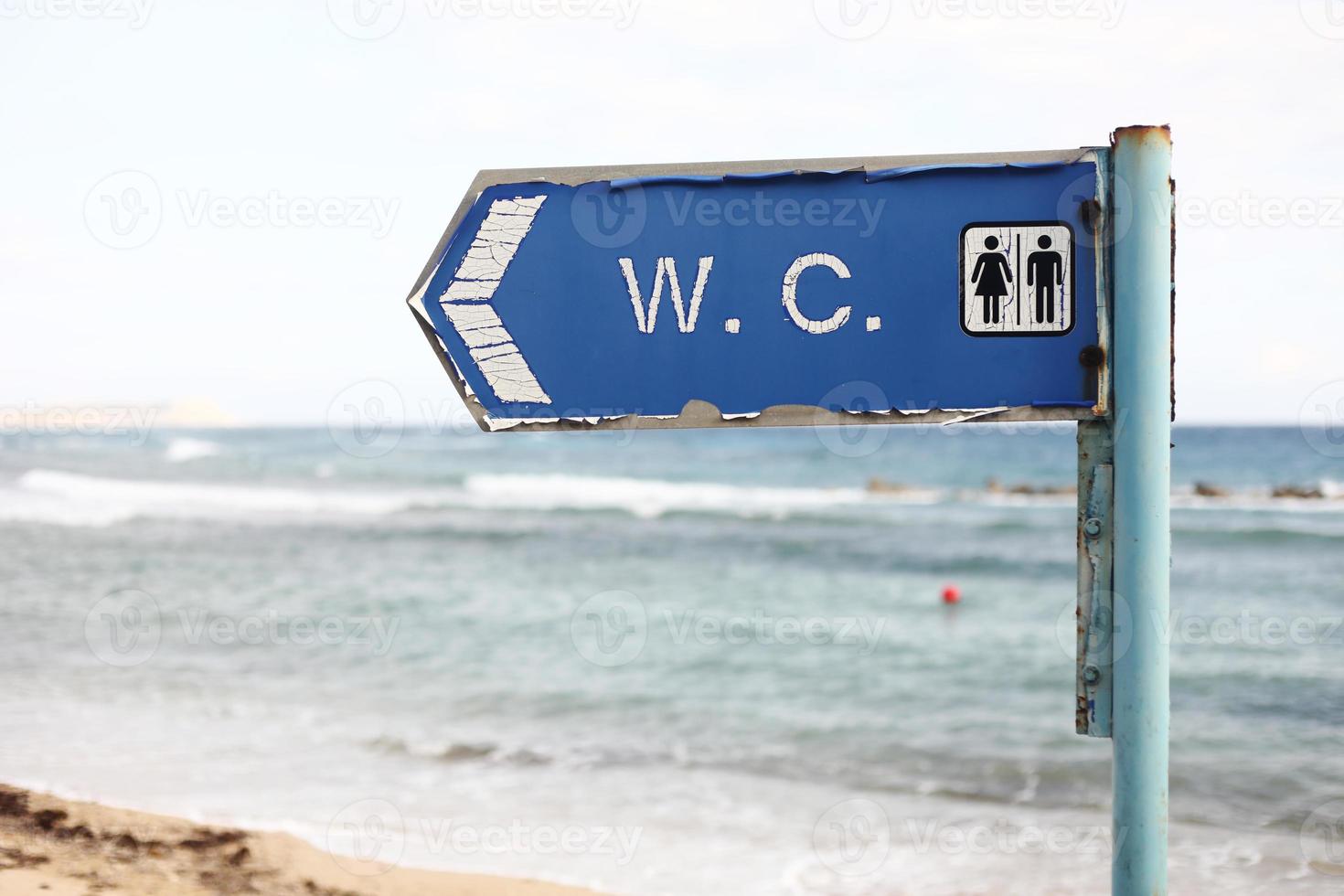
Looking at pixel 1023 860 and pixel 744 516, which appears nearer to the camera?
pixel 1023 860

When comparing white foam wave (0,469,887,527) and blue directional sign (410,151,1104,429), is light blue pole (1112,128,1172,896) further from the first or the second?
white foam wave (0,469,887,527)

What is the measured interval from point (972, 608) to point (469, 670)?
5811mm

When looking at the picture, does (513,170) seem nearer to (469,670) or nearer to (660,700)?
(660,700)

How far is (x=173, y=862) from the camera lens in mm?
3943

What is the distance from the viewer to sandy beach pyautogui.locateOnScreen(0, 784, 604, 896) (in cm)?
370

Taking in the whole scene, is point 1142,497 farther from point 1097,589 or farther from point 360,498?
point 360,498

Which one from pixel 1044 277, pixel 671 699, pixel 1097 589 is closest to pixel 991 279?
pixel 1044 277

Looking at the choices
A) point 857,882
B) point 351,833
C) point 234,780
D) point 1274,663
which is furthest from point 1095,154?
point 1274,663

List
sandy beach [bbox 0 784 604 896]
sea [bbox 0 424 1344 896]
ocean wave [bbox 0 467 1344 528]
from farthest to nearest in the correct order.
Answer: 1. ocean wave [bbox 0 467 1344 528]
2. sea [bbox 0 424 1344 896]
3. sandy beach [bbox 0 784 604 896]

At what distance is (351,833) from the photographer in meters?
4.57

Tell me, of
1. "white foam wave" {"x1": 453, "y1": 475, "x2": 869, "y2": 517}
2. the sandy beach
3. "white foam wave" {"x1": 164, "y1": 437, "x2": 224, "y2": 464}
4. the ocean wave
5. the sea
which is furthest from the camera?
"white foam wave" {"x1": 164, "y1": 437, "x2": 224, "y2": 464}

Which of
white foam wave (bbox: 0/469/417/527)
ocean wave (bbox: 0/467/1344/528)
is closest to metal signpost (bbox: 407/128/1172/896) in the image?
ocean wave (bbox: 0/467/1344/528)

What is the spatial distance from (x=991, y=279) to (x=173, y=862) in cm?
412

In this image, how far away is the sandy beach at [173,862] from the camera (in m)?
3.70
